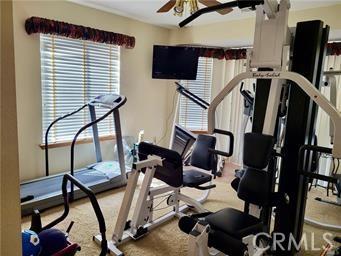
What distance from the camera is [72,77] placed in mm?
3475

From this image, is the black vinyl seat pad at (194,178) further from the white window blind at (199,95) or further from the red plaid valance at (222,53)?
the red plaid valance at (222,53)

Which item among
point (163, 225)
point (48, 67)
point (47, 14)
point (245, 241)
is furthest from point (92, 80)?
point (245, 241)

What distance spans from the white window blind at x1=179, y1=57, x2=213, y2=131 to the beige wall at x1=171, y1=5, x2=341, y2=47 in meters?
0.52

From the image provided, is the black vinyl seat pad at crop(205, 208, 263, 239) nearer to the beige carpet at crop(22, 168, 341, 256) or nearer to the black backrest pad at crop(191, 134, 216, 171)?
the beige carpet at crop(22, 168, 341, 256)

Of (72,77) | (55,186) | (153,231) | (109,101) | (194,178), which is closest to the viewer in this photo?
(153,231)

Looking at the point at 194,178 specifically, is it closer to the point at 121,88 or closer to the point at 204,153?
the point at 204,153

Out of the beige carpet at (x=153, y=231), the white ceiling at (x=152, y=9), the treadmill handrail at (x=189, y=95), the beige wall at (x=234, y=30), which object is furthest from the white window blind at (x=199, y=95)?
the beige carpet at (x=153, y=231)

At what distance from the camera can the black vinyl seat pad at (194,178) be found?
2518mm

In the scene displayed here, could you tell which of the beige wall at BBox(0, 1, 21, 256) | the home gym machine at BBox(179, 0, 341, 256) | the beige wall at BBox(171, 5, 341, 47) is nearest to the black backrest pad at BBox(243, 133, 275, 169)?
the home gym machine at BBox(179, 0, 341, 256)

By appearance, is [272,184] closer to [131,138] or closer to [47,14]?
[131,138]

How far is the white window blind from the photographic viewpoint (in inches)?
186

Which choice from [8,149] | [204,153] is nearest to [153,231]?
[204,153]

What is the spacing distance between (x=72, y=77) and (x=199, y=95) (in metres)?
2.27

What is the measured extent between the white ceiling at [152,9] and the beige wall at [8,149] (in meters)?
2.89
